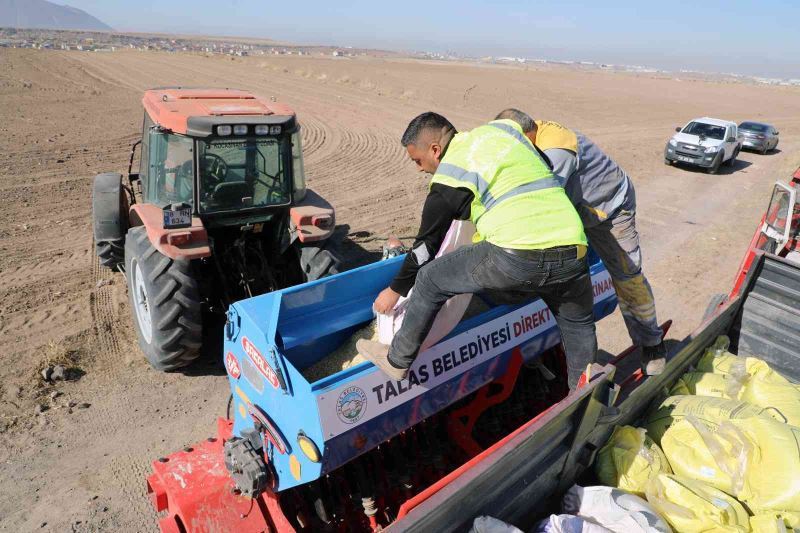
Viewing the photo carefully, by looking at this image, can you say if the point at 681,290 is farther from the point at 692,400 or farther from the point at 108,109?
the point at 108,109

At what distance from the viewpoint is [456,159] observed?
8.07 feet

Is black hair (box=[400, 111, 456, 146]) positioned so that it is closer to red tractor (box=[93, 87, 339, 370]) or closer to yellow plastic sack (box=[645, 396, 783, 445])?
yellow plastic sack (box=[645, 396, 783, 445])

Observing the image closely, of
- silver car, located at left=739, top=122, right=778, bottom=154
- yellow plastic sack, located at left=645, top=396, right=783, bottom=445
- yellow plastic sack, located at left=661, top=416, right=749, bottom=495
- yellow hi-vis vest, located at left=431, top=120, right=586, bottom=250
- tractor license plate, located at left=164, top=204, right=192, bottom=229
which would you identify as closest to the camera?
yellow hi-vis vest, located at left=431, top=120, right=586, bottom=250

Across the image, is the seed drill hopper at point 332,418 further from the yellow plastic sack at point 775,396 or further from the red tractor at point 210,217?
the red tractor at point 210,217

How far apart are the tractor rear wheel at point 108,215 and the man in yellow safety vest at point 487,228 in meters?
3.86

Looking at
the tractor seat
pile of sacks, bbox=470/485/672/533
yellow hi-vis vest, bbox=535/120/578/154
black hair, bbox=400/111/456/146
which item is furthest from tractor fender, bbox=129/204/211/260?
pile of sacks, bbox=470/485/672/533

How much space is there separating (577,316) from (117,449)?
3.29 meters

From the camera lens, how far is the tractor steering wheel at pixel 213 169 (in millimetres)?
4580

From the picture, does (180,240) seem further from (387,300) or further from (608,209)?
(608,209)

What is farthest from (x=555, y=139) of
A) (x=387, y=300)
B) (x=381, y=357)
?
(x=381, y=357)

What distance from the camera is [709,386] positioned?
3289 mm

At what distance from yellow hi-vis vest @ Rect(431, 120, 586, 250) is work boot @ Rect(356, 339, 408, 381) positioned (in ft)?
2.41

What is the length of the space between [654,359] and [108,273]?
574 cm

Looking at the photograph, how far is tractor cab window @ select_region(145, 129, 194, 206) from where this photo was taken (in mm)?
4555
